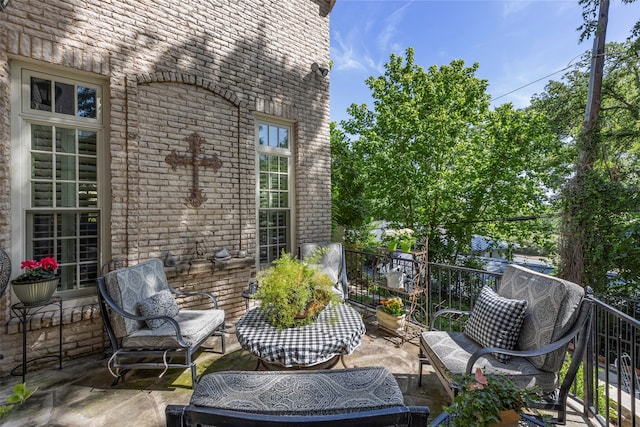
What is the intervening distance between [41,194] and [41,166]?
310 millimetres

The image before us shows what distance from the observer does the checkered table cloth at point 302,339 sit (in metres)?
2.29

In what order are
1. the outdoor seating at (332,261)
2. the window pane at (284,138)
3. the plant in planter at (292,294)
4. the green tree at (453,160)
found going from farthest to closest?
the green tree at (453,160)
the window pane at (284,138)
the outdoor seating at (332,261)
the plant in planter at (292,294)

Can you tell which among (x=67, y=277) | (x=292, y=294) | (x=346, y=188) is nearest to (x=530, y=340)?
(x=292, y=294)

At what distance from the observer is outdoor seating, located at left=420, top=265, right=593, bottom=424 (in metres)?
2.03

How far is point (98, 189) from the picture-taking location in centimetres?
352

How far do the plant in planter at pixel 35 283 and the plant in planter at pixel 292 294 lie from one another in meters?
2.06

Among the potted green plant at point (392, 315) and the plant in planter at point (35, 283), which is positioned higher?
the plant in planter at point (35, 283)

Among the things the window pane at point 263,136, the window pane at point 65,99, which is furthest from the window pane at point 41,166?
the window pane at point 263,136

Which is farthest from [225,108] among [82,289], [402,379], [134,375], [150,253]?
[402,379]

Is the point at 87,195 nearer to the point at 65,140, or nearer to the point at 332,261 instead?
the point at 65,140

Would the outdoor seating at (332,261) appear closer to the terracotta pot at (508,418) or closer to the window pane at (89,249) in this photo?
the window pane at (89,249)

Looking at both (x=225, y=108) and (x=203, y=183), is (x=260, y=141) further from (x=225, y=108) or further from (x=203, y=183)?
(x=203, y=183)

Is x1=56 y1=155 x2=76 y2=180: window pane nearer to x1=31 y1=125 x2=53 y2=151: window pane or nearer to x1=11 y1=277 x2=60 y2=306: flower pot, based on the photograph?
x1=31 y1=125 x2=53 y2=151: window pane

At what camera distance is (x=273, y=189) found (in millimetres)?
5027
